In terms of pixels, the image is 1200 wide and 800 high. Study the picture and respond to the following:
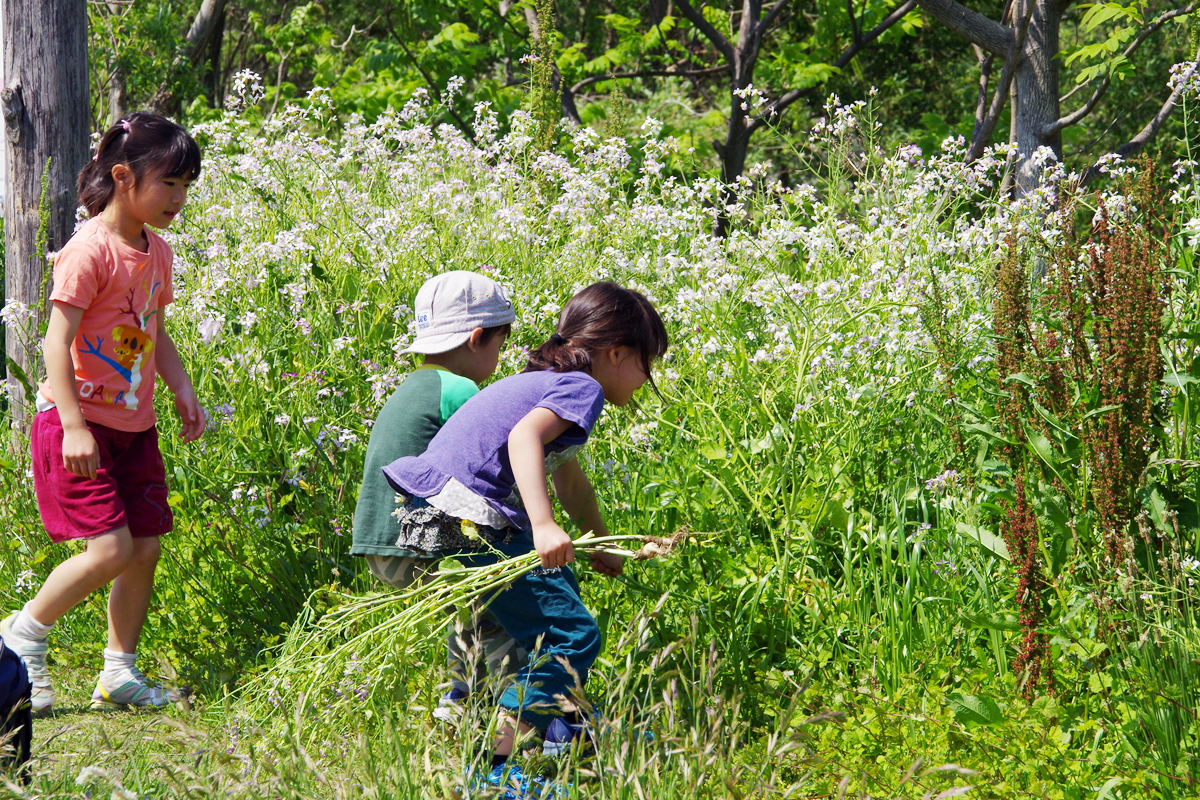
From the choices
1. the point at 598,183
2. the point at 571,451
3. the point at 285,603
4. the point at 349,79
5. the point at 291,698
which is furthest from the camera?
the point at 349,79

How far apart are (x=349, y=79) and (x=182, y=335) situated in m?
9.24

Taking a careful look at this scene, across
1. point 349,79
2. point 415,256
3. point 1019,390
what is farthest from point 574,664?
point 349,79

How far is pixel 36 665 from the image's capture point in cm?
311

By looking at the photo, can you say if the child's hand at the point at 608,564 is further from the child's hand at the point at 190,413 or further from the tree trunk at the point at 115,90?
the tree trunk at the point at 115,90

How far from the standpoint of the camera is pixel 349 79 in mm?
12109

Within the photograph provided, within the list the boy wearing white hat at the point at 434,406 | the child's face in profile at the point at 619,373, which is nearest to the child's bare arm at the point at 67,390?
the boy wearing white hat at the point at 434,406

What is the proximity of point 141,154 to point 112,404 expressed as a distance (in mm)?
716

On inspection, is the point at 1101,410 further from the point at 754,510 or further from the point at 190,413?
the point at 190,413

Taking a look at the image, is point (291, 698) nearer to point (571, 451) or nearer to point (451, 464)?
point (451, 464)

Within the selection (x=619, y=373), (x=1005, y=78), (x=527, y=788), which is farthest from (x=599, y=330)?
(x=1005, y=78)

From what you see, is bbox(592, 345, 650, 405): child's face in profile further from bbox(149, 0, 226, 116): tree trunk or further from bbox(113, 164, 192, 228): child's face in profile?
bbox(149, 0, 226, 116): tree trunk

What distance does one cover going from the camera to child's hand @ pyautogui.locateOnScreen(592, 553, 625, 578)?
8.48 ft

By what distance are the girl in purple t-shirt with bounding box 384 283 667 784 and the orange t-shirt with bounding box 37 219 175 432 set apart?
102cm

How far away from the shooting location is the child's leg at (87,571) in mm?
2947
